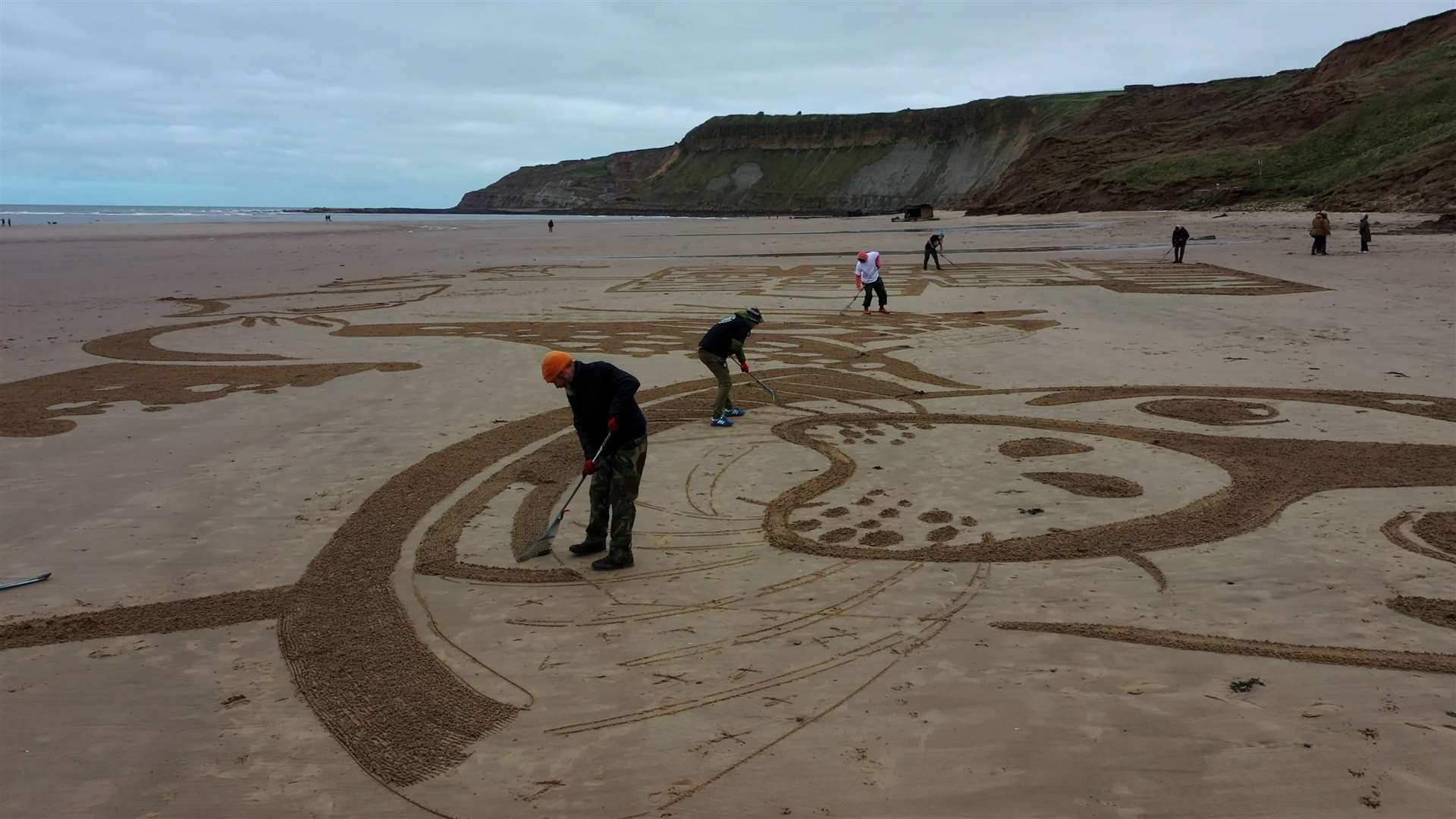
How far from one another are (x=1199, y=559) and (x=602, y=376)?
4586 millimetres

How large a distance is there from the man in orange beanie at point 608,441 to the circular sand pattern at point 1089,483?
157 inches

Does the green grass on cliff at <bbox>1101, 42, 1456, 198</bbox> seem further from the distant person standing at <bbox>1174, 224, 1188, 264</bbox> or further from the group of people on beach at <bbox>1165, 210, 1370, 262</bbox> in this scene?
the distant person standing at <bbox>1174, 224, 1188, 264</bbox>

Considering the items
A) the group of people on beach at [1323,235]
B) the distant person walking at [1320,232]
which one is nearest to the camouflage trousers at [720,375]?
the group of people on beach at [1323,235]

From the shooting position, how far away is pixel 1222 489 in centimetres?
834

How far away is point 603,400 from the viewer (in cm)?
720

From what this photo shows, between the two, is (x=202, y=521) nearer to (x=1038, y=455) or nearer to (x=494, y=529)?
(x=494, y=529)

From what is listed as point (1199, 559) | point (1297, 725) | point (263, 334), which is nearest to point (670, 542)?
point (1199, 559)

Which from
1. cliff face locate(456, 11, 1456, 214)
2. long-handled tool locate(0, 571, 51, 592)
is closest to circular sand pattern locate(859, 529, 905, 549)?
long-handled tool locate(0, 571, 51, 592)

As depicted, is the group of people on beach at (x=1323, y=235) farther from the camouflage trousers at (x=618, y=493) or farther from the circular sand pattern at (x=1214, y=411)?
the camouflage trousers at (x=618, y=493)

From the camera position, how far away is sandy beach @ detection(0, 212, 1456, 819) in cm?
443

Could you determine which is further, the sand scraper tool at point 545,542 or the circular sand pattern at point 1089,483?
the circular sand pattern at point 1089,483

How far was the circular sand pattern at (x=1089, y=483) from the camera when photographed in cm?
839

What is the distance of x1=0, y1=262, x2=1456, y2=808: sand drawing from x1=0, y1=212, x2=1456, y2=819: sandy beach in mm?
41

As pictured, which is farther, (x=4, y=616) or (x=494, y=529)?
(x=494, y=529)
